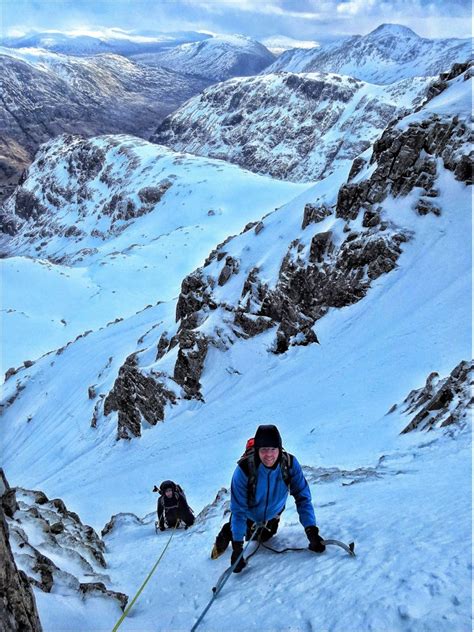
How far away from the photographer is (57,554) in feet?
26.3

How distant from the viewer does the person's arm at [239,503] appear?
5.68 metres

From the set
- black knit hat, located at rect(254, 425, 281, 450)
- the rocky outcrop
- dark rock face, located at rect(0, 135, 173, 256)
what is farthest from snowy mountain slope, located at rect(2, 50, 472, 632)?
dark rock face, located at rect(0, 135, 173, 256)

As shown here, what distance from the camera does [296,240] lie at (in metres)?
26.1

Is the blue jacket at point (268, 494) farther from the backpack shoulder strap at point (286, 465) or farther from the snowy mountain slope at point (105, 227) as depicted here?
the snowy mountain slope at point (105, 227)

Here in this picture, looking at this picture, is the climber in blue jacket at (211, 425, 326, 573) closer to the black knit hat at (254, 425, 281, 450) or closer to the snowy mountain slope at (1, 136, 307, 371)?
the black knit hat at (254, 425, 281, 450)

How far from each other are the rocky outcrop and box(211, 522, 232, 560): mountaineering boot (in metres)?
1.39

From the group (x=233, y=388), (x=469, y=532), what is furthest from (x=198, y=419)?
(x=469, y=532)

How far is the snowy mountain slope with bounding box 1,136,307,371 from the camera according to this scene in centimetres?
5803

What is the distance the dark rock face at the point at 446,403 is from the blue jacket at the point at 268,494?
513 centimetres

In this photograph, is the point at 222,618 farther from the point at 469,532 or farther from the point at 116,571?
the point at 116,571

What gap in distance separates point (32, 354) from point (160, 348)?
26.3 metres

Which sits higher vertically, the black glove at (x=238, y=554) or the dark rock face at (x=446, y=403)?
the black glove at (x=238, y=554)

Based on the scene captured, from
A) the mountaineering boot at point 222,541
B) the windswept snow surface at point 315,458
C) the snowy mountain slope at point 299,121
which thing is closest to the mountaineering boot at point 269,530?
→ the windswept snow surface at point 315,458

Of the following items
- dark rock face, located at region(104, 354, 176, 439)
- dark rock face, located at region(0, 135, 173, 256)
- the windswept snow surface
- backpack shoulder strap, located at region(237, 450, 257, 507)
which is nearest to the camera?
the windswept snow surface
